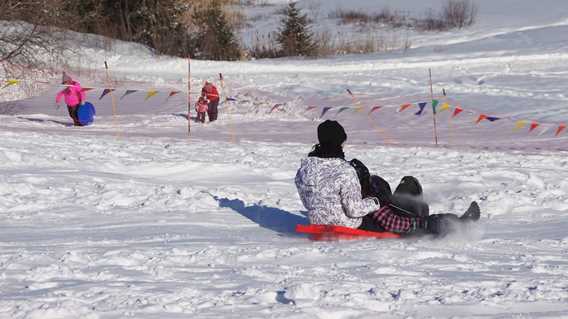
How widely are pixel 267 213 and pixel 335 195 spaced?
1.92 metres

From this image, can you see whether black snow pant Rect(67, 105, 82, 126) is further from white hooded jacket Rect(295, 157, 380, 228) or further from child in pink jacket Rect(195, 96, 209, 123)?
white hooded jacket Rect(295, 157, 380, 228)

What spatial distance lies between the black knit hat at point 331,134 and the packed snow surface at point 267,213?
83cm

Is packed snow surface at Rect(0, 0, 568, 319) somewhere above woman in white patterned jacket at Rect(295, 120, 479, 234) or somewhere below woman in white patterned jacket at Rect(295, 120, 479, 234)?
below

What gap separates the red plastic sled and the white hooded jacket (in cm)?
10

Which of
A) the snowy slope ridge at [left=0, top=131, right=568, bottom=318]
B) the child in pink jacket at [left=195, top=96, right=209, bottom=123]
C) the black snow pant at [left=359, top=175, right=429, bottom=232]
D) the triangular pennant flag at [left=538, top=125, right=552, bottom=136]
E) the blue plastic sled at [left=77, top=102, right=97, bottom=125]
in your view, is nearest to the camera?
the snowy slope ridge at [left=0, top=131, right=568, bottom=318]

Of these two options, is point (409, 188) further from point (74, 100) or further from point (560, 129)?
point (74, 100)

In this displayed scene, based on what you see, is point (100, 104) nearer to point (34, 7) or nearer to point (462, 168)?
point (34, 7)

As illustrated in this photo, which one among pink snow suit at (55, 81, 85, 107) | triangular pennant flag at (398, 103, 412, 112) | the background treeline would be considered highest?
the background treeline

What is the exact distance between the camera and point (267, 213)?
9961 millimetres

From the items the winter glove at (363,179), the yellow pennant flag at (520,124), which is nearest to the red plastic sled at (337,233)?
the winter glove at (363,179)

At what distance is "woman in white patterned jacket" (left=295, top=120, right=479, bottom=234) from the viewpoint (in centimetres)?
809

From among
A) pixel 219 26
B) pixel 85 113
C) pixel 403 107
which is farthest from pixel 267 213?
pixel 219 26

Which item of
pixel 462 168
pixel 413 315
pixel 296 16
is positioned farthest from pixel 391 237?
pixel 296 16

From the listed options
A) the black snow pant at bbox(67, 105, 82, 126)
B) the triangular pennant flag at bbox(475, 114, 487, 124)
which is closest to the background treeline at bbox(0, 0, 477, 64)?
the black snow pant at bbox(67, 105, 82, 126)
